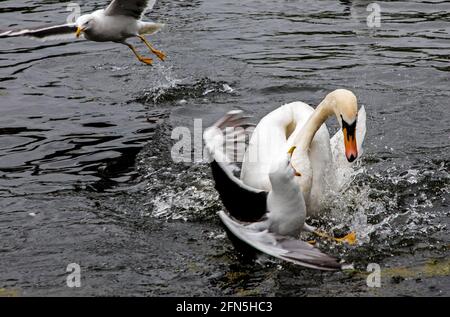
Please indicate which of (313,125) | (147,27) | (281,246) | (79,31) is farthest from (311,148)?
Result: (147,27)

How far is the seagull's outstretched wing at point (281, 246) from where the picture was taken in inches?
222

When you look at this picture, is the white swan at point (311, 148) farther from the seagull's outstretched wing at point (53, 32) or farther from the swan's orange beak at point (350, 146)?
the seagull's outstretched wing at point (53, 32)

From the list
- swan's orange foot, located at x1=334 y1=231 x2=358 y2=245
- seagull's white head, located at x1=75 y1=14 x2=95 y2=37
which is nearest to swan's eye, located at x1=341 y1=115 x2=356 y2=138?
swan's orange foot, located at x1=334 y1=231 x2=358 y2=245

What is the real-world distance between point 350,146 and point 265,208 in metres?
0.81

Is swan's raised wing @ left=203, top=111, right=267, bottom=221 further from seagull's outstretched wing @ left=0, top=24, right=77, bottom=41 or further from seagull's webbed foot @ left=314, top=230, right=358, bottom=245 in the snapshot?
seagull's outstretched wing @ left=0, top=24, right=77, bottom=41

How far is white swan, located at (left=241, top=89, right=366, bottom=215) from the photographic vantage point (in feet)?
22.4

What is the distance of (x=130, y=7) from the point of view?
10.9m

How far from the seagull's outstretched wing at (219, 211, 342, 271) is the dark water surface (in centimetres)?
32

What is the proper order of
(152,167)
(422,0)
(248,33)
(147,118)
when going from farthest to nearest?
(422,0) < (248,33) < (147,118) < (152,167)

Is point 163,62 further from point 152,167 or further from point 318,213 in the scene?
point 318,213

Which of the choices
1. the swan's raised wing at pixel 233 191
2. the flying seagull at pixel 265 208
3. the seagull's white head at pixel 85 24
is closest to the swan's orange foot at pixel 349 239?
the flying seagull at pixel 265 208
